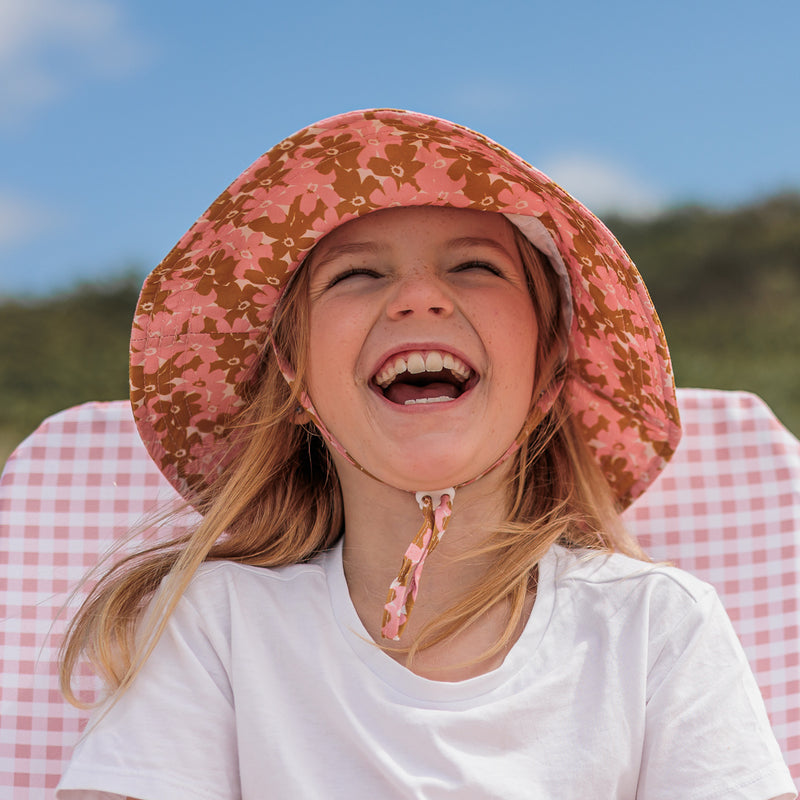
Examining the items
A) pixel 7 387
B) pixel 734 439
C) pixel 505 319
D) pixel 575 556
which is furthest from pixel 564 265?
pixel 7 387

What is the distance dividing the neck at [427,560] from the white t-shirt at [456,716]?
0.20ft

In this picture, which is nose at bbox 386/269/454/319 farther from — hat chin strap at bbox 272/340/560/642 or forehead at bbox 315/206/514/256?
hat chin strap at bbox 272/340/560/642

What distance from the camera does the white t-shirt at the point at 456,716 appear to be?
1.18m

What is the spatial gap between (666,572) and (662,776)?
0.83 feet

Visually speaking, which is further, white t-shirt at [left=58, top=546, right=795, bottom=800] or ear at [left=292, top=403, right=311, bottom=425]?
ear at [left=292, top=403, right=311, bottom=425]

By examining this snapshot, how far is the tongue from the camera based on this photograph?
1342mm

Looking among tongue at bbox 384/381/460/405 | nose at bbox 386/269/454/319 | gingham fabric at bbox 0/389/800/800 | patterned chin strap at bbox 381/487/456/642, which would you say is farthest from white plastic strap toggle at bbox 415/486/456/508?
gingham fabric at bbox 0/389/800/800

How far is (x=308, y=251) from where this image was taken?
1399mm

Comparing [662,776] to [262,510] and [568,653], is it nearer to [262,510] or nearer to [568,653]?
[568,653]

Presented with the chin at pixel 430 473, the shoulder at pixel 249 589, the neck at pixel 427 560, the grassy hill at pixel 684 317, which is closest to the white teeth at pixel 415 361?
the chin at pixel 430 473

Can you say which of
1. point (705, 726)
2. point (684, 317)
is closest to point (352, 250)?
point (705, 726)

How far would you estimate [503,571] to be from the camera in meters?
1.38

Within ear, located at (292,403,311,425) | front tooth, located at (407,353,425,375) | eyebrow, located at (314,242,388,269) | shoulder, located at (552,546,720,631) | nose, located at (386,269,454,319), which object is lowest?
shoulder, located at (552,546,720,631)

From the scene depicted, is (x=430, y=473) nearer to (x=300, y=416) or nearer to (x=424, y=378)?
(x=424, y=378)
